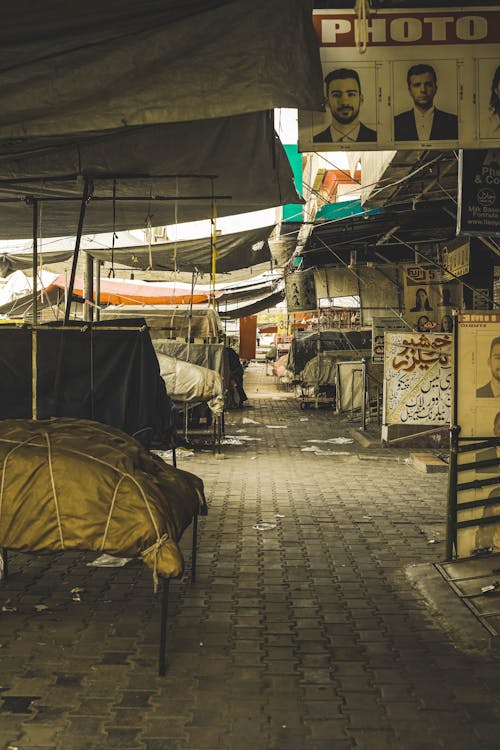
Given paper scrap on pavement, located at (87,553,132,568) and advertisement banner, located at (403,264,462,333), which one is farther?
advertisement banner, located at (403,264,462,333)

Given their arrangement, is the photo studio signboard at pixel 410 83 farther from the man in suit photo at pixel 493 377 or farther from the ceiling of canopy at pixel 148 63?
the man in suit photo at pixel 493 377

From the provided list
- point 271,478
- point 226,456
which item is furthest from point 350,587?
point 226,456

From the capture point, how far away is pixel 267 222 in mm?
13023

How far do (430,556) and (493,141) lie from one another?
4002mm

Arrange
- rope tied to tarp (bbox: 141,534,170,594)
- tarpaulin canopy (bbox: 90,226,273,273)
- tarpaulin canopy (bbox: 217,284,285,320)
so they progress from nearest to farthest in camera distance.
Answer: rope tied to tarp (bbox: 141,534,170,594)
tarpaulin canopy (bbox: 90,226,273,273)
tarpaulin canopy (bbox: 217,284,285,320)

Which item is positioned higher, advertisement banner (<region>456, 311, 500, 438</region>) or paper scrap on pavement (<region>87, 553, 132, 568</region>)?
advertisement banner (<region>456, 311, 500, 438</region>)

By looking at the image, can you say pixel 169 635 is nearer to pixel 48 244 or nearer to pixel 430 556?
pixel 430 556

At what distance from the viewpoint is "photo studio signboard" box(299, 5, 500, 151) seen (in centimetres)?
555

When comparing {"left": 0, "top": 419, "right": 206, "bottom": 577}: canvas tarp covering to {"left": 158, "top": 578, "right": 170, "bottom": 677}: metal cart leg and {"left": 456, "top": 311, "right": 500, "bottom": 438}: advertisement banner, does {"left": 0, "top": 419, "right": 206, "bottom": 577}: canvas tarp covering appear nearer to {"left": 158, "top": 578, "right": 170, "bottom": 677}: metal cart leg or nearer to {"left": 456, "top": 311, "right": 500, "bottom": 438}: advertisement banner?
{"left": 158, "top": 578, "right": 170, "bottom": 677}: metal cart leg

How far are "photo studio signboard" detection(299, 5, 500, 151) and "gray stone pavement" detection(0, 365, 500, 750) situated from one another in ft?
11.9

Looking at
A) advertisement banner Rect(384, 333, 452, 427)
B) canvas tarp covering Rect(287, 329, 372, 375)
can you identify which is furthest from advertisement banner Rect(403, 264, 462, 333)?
canvas tarp covering Rect(287, 329, 372, 375)

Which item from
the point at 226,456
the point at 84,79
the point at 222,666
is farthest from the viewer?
the point at 226,456

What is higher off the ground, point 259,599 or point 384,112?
point 384,112

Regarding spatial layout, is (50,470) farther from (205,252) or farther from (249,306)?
(249,306)
